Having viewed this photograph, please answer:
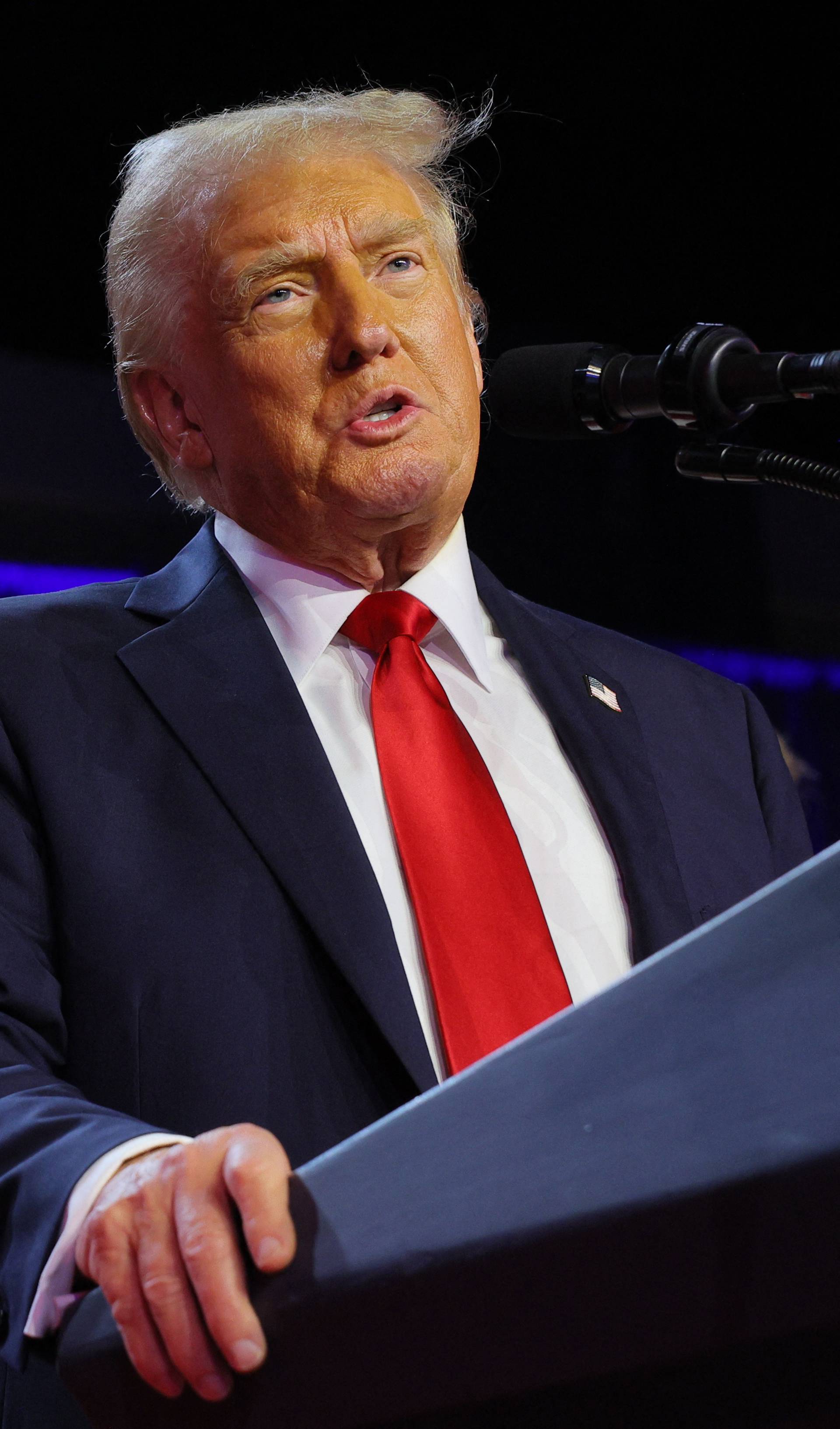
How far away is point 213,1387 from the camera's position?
1.53 ft

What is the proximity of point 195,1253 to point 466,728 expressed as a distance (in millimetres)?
961

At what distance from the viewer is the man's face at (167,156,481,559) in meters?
1.48

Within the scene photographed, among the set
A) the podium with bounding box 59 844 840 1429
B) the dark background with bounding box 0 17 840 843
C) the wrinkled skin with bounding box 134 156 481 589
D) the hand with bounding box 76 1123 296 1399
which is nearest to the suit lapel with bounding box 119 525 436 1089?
the wrinkled skin with bounding box 134 156 481 589

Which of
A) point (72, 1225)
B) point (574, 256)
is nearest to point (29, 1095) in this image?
point (72, 1225)

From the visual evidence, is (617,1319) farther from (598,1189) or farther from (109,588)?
(109,588)

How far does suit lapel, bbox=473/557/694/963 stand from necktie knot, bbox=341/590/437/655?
146 mm

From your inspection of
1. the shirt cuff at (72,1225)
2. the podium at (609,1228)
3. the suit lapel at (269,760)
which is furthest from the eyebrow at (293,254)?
the podium at (609,1228)

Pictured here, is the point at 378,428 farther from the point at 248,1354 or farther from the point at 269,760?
the point at 248,1354

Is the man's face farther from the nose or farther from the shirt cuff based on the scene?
the shirt cuff

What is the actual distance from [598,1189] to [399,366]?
1182 millimetres

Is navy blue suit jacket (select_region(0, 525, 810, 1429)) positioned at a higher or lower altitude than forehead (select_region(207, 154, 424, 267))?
lower

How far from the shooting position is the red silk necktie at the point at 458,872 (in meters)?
1.18

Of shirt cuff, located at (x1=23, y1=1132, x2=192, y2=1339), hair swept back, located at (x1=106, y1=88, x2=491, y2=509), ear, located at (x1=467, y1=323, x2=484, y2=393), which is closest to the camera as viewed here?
shirt cuff, located at (x1=23, y1=1132, x2=192, y2=1339)

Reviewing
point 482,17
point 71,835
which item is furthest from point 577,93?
point 71,835
